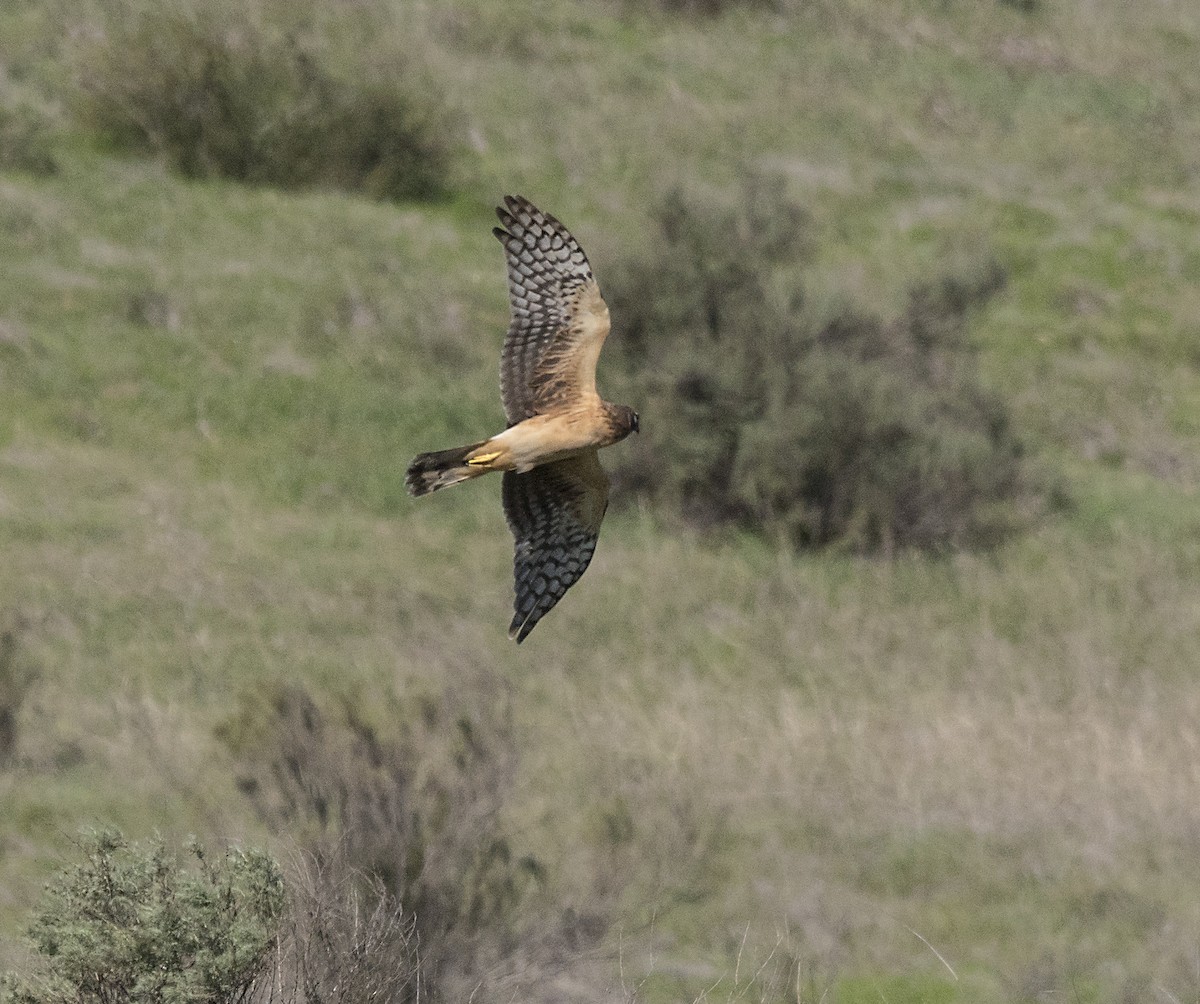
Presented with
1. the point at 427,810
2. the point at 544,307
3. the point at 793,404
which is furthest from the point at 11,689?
the point at 793,404

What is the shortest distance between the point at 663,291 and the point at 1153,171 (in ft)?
29.4

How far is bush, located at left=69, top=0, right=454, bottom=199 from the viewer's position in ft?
65.2

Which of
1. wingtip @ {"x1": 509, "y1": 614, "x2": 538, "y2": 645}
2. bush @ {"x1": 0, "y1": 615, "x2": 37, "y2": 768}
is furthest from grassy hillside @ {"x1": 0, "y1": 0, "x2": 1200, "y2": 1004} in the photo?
wingtip @ {"x1": 509, "y1": 614, "x2": 538, "y2": 645}

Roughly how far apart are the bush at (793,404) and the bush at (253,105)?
126 inches

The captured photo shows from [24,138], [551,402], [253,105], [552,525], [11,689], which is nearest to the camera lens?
[551,402]

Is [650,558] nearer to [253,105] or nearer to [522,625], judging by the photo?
[253,105]

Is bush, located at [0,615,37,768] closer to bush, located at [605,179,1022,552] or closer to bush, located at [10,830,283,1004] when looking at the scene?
bush, located at [10,830,283,1004]

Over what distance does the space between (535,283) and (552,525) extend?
0.86m

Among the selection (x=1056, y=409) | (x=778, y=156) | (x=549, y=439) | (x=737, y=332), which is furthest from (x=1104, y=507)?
(x=549, y=439)

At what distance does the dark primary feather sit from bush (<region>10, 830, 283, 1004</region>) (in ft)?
6.40

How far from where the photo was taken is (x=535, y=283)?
7914 mm

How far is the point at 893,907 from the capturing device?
10.7m

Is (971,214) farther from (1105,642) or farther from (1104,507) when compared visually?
(1105,642)

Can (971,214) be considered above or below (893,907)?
below
